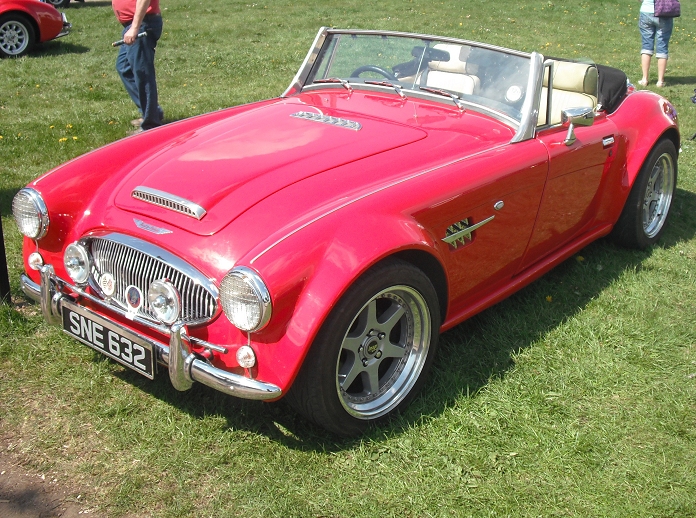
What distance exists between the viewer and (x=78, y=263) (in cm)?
305

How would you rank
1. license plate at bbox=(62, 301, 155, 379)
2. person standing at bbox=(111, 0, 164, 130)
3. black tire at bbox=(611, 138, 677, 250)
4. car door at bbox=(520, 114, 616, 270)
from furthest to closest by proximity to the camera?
person standing at bbox=(111, 0, 164, 130) → black tire at bbox=(611, 138, 677, 250) → car door at bbox=(520, 114, 616, 270) → license plate at bbox=(62, 301, 155, 379)

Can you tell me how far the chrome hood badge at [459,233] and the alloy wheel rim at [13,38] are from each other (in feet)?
31.0

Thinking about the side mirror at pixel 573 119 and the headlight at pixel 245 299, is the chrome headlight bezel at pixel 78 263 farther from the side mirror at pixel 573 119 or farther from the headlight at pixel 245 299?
the side mirror at pixel 573 119

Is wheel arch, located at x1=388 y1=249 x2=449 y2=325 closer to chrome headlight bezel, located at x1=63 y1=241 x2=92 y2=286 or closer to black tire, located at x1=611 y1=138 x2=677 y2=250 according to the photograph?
chrome headlight bezel, located at x1=63 y1=241 x2=92 y2=286

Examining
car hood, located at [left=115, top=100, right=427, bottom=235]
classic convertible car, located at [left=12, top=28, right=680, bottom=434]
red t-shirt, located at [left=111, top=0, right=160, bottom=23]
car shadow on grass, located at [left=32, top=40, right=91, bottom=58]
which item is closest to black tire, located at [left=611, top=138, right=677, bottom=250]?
classic convertible car, located at [left=12, top=28, right=680, bottom=434]

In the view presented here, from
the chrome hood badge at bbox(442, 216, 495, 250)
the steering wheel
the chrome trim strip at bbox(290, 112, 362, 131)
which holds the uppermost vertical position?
the steering wheel

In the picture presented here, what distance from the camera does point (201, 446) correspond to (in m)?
2.93

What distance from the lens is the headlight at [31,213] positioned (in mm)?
3191

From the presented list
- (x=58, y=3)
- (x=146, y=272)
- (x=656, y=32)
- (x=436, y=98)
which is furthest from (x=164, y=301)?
(x=58, y=3)

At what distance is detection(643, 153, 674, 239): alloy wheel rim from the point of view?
194 inches

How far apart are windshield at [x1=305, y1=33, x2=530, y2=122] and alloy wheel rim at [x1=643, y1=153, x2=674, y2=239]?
1638mm

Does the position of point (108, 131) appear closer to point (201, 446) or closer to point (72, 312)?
point (72, 312)

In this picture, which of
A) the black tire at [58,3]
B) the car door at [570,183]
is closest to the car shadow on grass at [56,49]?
the black tire at [58,3]

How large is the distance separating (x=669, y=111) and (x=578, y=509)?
3.28 metres
